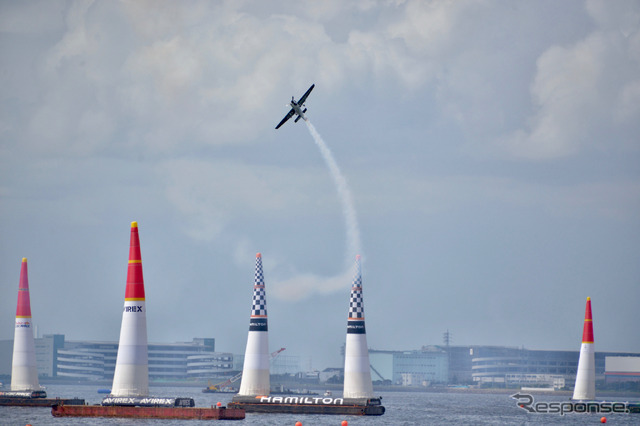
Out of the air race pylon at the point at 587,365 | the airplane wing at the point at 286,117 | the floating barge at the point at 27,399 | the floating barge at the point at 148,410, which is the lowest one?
the floating barge at the point at 148,410

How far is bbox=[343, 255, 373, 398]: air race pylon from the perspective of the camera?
222 ft

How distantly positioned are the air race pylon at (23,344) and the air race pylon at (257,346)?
15247 millimetres

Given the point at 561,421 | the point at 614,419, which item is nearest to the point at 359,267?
the point at 561,421

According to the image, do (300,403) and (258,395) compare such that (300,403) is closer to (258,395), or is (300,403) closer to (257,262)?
(258,395)

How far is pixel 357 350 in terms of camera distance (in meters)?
67.7

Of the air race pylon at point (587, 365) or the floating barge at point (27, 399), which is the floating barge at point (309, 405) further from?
the air race pylon at point (587, 365)

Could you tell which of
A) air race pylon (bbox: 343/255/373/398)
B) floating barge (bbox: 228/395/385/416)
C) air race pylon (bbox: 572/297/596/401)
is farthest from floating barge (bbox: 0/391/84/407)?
air race pylon (bbox: 572/297/596/401)

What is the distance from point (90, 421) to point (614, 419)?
138ft

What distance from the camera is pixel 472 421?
80.4m

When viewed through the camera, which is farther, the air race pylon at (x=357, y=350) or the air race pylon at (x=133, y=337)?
the air race pylon at (x=357, y=350)

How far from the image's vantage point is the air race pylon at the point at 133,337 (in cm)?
5494

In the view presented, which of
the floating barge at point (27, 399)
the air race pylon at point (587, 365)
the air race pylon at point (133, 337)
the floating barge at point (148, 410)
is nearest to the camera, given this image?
the air race pylon at point (133, 337)

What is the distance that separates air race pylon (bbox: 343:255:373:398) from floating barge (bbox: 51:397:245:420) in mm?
7899

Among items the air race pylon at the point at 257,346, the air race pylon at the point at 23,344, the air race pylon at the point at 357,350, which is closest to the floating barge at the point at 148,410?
the air race pylon at the point at 257,346
